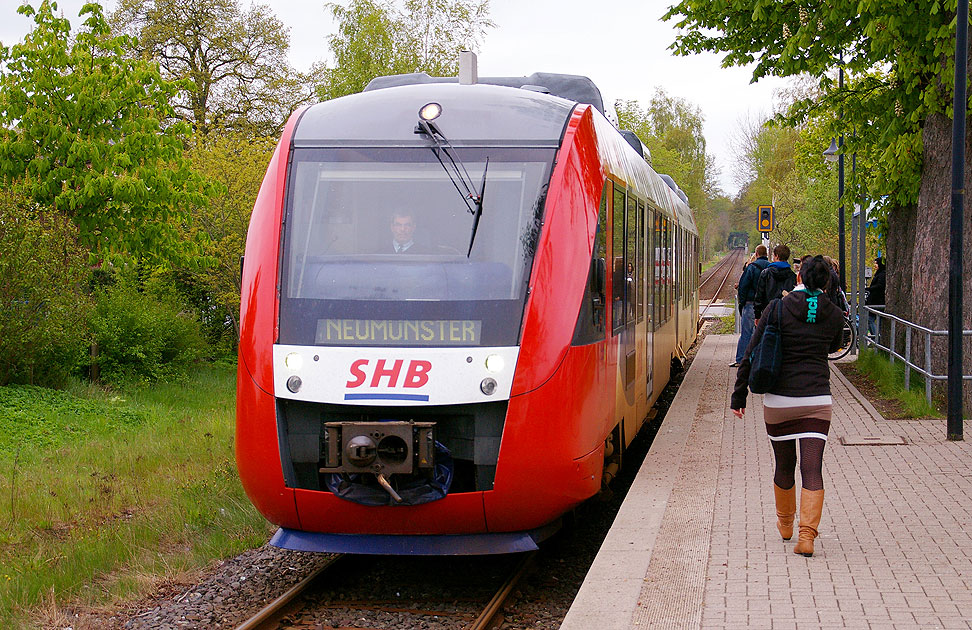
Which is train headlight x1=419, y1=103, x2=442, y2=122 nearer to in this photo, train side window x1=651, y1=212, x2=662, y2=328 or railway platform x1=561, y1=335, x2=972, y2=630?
railway platform x1=561, y1=335, x2=972, y2=630

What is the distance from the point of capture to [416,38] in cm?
3822

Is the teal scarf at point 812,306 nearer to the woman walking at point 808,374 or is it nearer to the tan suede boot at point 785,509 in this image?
the woman walking at point 808,374

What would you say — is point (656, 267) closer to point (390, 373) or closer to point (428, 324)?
point (428, 324)

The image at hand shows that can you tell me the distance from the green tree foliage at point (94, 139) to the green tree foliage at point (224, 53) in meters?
14.9

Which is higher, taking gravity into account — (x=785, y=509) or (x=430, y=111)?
(x=430, y=111)

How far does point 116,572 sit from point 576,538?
3.31m

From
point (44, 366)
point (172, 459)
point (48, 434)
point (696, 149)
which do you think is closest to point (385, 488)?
point (172, 459)

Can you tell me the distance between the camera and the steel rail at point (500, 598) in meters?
5.71

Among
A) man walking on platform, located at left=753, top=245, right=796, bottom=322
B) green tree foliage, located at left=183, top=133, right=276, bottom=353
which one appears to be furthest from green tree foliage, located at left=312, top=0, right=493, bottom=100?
man walking on platform, located at left=753, top=245, right=796, bottom=322

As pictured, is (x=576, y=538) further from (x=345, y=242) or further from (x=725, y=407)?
(x=725, y=407)

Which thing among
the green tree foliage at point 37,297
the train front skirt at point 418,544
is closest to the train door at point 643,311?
the train front skirt at point 418,544

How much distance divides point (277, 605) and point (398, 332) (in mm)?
1683

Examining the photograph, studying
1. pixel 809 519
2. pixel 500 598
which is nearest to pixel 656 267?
pixel 809 519

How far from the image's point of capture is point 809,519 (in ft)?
19.8
